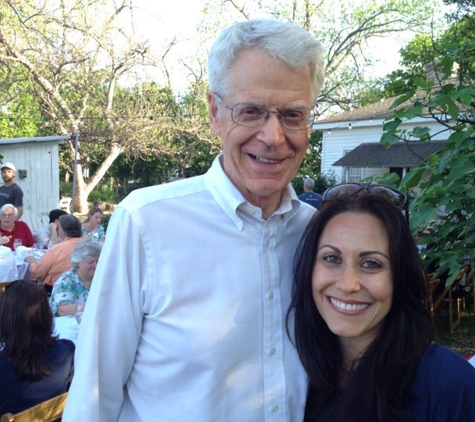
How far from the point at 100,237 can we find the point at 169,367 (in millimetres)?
6629

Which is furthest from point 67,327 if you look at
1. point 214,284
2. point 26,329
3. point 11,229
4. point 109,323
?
point 11,229

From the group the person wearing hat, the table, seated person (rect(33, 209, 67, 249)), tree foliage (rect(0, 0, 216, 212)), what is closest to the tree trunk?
tree foliage (rect(0, 0, 216, 212))

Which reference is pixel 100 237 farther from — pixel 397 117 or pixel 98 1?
pixel 98 1

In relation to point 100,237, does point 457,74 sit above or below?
above

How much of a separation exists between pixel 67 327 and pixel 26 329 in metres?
1.07

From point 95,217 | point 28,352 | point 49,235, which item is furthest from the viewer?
point 49,235

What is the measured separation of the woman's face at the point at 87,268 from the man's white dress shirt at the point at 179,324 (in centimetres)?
312

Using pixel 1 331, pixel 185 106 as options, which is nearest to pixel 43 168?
pixel 185 106

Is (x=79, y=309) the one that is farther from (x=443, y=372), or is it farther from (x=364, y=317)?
(x=443, y=372)

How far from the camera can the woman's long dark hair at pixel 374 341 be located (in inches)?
63.7

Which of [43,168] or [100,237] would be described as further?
[43,168]

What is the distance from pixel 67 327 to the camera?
4176 millimetres

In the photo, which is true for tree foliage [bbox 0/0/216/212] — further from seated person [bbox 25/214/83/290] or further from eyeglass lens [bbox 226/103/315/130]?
eyeglass lens [bbox 226/103/315/130]

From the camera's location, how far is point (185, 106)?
2066 centimetres
